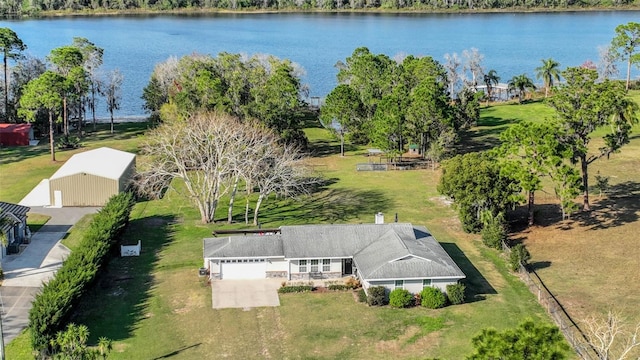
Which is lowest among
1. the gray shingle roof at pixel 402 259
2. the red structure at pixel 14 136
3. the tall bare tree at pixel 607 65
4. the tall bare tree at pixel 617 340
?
the tall bare tree at pixel 617 340

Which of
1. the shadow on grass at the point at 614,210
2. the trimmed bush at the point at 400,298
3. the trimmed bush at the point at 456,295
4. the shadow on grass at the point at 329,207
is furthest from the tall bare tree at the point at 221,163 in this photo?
the shadow on grass at the point at 614,210

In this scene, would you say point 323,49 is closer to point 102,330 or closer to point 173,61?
point 173,61

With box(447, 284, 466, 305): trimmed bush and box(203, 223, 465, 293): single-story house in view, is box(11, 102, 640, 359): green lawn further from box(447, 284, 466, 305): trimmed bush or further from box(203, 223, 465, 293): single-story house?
box(203, 223, 465, 293): single-story house

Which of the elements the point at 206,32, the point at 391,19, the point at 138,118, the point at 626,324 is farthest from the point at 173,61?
the point at 391,19

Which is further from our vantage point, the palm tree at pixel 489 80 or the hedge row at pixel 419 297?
the palm tree at pixel 489 80

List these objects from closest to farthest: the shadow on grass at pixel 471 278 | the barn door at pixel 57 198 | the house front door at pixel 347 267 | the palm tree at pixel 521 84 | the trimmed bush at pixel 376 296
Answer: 1. the trimmed bush at pixel 376 296
2. the shadow on grass at pixel 471 278
3. the house front door at pixel 347 267
4. the barn door at pixel 57 198
5. the palm tree at pixel 521 84

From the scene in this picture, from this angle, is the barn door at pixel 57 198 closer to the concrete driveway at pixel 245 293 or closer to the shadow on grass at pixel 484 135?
the concrete driveway at pixel 245 293

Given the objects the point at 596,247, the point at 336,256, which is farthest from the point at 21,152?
the point at 596,247
